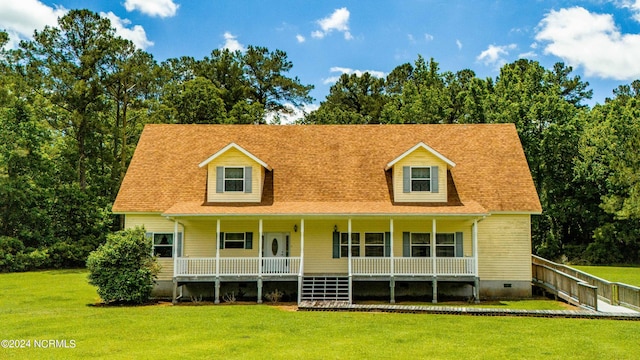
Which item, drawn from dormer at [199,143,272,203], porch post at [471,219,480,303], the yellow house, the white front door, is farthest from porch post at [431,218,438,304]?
dormer at [199,143,272,203]

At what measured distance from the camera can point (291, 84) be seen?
5650 centimetres

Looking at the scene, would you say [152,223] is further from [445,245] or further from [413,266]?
[445,245]

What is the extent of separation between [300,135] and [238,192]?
5701 millimetres

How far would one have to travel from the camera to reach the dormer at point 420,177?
24734 mm

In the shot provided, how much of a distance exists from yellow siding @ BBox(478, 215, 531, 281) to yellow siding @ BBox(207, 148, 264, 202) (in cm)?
953

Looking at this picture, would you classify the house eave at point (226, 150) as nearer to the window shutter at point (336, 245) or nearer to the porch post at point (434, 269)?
the window shutter at point (336, 245)

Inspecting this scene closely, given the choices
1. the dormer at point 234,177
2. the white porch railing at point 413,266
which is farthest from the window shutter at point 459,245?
the dormer at point 234,177

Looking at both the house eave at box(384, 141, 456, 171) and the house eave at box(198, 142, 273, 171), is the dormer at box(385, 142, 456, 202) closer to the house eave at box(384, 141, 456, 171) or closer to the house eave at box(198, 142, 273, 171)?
the house eave at box(384, 141, 456, 171)

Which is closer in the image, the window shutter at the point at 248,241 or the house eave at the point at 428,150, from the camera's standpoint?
the house eave at the point at 428,150

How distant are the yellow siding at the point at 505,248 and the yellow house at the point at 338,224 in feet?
0.14

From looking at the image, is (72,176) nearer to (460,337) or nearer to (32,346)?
(32,346)

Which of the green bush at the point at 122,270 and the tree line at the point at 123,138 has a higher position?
the tree line at the point at 123,138

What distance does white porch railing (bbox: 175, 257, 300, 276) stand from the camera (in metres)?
23.0

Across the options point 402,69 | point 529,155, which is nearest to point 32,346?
point 529,155
